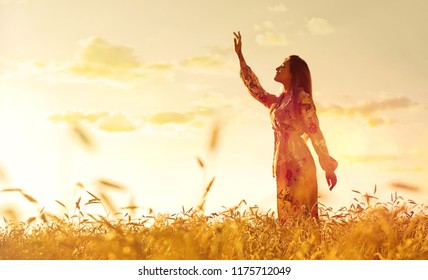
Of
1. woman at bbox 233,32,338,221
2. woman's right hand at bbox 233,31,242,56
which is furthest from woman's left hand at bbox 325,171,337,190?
woman's right hand at bbox 233,31,242,56

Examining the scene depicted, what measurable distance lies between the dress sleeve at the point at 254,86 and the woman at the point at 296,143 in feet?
1.02

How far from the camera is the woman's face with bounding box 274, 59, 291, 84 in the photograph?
6.73 metres

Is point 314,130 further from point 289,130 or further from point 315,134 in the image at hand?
point 289,130

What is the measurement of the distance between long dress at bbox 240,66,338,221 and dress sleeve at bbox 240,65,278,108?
13.3 inches

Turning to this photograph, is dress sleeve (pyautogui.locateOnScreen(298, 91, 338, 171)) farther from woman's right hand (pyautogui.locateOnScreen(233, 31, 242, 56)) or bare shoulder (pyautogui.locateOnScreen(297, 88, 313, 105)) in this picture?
woman's right hand (pyautogui.locateOnScreen(233, 31, 242, 56))

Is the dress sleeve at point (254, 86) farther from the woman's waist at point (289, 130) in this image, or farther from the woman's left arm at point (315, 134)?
the woman's left arm at point (315, 134)

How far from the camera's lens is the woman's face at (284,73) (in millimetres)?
6734

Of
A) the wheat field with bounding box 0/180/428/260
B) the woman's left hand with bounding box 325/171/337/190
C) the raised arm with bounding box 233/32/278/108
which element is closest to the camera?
the wheat field with bounding box 0/180/428/260

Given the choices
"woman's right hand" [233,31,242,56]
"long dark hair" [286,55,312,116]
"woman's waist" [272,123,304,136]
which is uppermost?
"woman's right hand" [233,31,242,56]

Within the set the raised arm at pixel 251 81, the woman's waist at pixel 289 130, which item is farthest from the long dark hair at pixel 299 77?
the raised arm at pixel 251 81

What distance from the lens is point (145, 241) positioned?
4.49 meters

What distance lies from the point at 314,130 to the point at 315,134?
Answer: 48 mm
